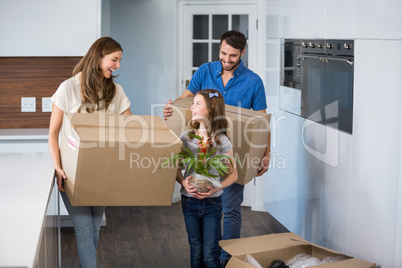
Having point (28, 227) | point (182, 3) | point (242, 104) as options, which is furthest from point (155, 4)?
point (28, 227)

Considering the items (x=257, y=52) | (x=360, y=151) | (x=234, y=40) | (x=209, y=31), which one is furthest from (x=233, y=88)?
(x=209, y=31)

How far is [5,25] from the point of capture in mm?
4254

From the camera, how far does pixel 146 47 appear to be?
5398 millimetres

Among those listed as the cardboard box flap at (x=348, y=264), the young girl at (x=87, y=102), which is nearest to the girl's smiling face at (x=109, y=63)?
the young girl at (x=87, y=102)

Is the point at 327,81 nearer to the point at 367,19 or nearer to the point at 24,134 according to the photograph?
the point at 367,19

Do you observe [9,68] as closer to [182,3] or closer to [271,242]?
[182,3]

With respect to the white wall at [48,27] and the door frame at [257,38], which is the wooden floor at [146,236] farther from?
the white wall at [48,27]

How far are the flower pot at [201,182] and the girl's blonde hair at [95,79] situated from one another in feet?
1.83

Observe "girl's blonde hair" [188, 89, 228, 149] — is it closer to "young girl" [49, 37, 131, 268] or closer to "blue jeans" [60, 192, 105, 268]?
"young girl" [49, 37, 131, 268]

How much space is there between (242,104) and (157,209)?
206 centimetres

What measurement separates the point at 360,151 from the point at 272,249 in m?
0.68

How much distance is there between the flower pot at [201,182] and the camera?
269 centimetres

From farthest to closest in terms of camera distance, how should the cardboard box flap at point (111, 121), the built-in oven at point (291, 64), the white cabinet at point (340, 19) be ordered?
the built-in oven at point (291, 64) < the white cabinet at point (340, 19) < the cardboard box flap at point (111, 121)

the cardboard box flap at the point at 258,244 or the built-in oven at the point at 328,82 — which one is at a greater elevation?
the built-in oven at the point at 328,82
